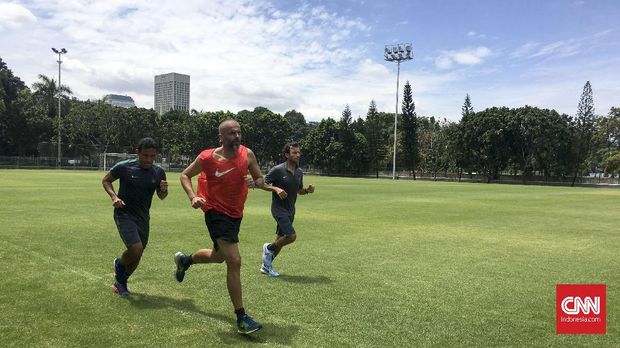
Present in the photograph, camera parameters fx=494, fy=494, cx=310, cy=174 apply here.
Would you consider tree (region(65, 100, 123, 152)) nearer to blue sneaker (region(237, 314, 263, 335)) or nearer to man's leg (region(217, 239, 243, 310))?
man's leg (region(217, 239, 243, 310))

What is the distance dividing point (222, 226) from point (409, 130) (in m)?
77.3

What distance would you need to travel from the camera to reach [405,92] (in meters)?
81.2

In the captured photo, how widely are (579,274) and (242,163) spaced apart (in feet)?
19.9

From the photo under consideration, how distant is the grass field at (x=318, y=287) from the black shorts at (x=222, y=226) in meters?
0.94

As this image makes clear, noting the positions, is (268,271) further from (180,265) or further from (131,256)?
(131,256)

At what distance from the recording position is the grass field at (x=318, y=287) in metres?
4.96

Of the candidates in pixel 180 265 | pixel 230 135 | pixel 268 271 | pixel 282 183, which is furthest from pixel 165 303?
pixel 282 183

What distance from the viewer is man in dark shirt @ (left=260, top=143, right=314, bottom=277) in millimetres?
7609

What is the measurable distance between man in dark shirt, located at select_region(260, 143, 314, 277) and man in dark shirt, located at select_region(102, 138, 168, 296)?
197 centimetres

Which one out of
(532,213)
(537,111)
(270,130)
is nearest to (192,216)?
(532,213)

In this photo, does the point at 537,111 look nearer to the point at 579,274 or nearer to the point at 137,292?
the point at 579,274

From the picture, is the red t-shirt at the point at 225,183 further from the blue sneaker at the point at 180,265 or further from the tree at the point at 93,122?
the tree at the point at 93,122

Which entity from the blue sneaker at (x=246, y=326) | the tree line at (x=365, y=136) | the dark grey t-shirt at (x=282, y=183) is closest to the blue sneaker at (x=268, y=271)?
the dark grey t-shirt at (x=282, y=183)

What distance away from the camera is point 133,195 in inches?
245
